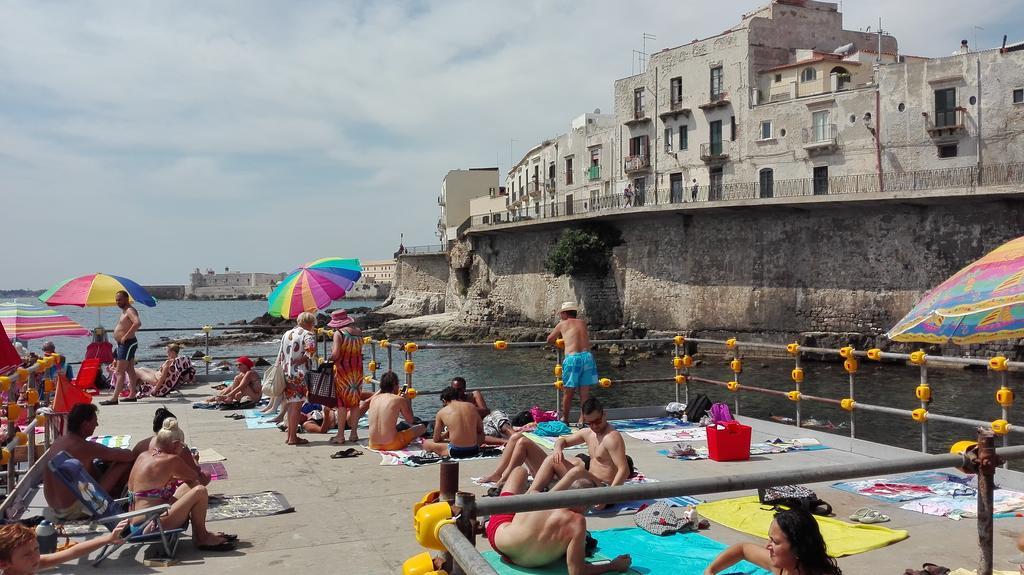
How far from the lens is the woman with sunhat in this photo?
10.0 m

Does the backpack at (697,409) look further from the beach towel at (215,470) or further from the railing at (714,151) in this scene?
the railing at (714,151)

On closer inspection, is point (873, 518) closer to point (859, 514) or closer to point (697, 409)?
point (859, 514)

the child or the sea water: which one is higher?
the child

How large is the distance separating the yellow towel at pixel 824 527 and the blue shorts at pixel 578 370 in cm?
382

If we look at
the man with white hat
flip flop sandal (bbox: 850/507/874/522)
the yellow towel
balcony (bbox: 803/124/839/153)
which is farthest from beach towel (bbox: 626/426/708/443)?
balcony (bbox: 803/124/839/153)

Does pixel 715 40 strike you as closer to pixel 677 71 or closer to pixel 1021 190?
pixel 677 71

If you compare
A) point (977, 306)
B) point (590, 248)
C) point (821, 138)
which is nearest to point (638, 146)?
point (590, 248)

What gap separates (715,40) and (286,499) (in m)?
41.8

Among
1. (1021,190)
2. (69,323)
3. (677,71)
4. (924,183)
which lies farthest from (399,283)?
(69,323)

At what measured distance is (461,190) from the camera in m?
83.8

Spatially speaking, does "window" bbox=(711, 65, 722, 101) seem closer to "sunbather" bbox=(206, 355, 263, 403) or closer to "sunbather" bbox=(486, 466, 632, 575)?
"sunbather" bbox=(206, 355, 263, 403)

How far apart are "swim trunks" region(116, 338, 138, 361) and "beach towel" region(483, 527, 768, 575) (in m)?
9.47

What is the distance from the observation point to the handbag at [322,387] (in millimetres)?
10055

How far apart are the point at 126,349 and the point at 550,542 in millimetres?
10361
